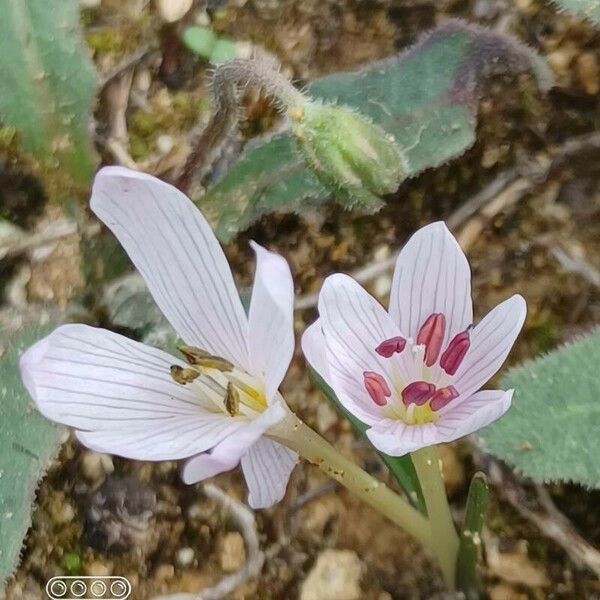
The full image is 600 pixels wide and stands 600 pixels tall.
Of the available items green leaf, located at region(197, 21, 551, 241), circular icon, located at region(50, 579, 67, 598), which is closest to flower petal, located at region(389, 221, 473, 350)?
green leaf, located at region(197, 21, 551, 241)

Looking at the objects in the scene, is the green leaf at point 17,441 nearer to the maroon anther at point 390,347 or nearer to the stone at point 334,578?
the stone at point 334,578

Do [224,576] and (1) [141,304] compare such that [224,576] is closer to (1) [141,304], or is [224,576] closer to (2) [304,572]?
(2) [304,572]

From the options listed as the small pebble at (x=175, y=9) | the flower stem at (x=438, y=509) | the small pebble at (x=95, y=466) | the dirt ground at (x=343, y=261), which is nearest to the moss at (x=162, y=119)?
the dirt ground at (x=343, y=261)

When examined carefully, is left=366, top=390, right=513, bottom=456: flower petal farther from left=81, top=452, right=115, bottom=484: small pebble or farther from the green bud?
left=81, top=452, right=115, bottom=484: small pebble

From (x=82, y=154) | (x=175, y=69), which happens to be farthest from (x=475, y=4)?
(x=82, y=154)

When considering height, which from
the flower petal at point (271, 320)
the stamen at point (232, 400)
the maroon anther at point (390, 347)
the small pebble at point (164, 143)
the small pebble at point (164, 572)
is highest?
the flower petal at point (271, 320)

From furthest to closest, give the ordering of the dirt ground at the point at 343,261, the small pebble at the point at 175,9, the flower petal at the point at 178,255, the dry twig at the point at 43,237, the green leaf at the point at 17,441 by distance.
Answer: the small pebble at the point at 175,9
the dry twig at the point at 43,237
the dirt ground at the point at 343,261
the green leaf at the point at 17,441
the flower petal at the point at 178,255
